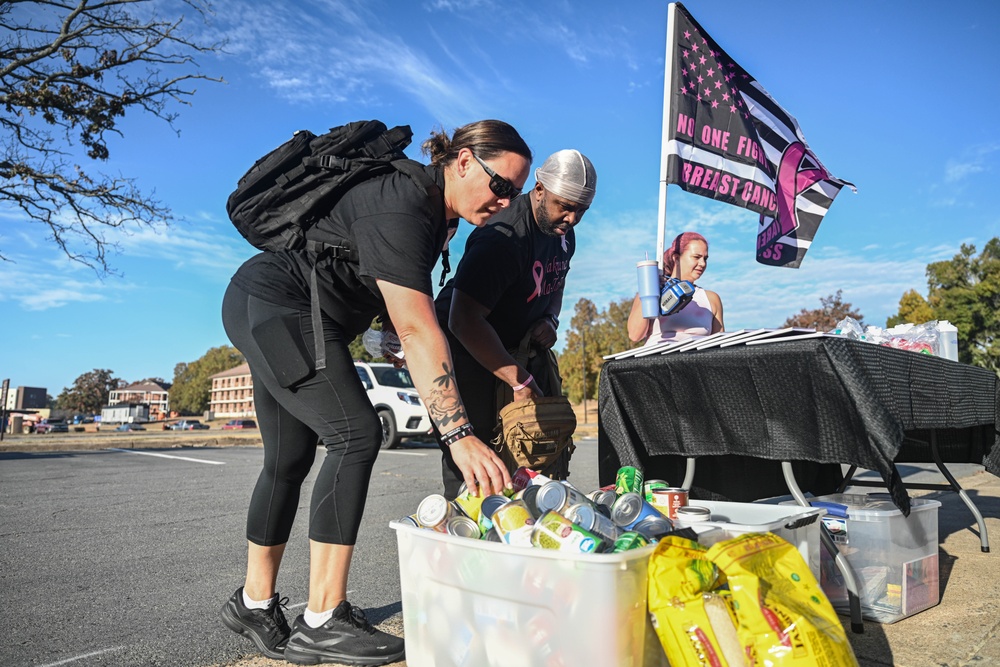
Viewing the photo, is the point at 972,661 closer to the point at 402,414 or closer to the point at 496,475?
the point at 496,475

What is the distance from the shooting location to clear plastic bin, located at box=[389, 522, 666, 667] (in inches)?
49.4

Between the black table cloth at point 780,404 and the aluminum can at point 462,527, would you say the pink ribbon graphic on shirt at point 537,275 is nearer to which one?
the black table cloth at point 780,404

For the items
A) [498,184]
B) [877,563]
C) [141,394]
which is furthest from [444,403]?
[141,394]

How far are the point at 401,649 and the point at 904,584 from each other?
1650mm

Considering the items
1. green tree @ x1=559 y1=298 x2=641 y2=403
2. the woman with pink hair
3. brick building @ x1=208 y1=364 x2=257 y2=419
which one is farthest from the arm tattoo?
brick building @ x1=208 y1=364 x2=257 y2=419

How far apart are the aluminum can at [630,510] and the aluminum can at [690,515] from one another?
0.21 metres

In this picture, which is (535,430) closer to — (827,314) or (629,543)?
(629,543)

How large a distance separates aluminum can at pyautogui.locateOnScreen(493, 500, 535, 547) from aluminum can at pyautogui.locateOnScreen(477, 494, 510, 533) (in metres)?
0.04

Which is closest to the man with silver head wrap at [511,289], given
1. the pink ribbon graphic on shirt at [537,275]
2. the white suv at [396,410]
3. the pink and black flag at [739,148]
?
the pink ribbon graphic on shirt at [537,275]

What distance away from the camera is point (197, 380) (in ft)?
372

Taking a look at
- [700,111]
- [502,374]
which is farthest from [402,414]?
[502,374]

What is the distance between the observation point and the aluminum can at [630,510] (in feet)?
5.45

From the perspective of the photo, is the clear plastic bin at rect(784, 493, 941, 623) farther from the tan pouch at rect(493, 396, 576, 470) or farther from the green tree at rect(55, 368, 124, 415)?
the green tree at rect(55, 368, 124, 415)

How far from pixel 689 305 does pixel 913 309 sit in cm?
4658
